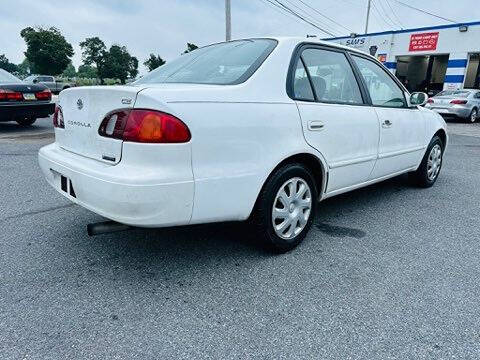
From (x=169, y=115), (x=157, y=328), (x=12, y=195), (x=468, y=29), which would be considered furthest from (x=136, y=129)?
(x=468, y=29)

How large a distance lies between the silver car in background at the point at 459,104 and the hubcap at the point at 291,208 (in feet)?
45.6

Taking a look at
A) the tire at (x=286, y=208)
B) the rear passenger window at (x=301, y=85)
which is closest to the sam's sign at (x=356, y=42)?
the rear passenger window at (x=301, y=85)

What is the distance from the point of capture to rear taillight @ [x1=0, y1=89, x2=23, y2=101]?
7625 mm

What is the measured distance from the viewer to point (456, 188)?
193 inches

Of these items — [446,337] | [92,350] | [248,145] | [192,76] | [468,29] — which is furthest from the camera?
[468,29]

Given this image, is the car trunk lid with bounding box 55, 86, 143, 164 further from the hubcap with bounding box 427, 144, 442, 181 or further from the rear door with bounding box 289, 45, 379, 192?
the hubcap with bounding box 427, 144, 442, 181

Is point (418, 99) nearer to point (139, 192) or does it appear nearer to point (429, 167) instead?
point (429, 167)

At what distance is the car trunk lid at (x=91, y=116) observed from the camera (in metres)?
2.16

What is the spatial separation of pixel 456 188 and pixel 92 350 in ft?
15.5

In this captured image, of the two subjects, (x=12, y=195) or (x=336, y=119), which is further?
(x=12, y=195)

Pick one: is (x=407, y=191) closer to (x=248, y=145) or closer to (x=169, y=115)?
(x=248, y=145)

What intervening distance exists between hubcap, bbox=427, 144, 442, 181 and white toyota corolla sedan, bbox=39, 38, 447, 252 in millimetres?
1527

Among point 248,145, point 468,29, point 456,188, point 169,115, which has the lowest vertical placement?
point 456,188

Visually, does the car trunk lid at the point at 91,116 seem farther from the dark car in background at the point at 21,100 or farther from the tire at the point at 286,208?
the dark car in background at the point at 21,100
